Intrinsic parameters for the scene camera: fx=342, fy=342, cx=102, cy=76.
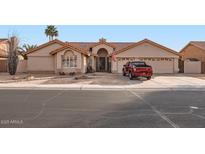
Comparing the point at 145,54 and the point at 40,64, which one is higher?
the point at 145,54

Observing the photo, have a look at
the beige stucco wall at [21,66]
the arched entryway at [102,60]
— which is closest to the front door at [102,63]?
the arched entryway at [102,60]

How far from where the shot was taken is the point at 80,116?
36.2 feet

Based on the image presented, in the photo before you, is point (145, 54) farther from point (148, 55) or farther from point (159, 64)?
point (159, 64)

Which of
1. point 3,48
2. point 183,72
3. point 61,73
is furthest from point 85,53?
point 3,48

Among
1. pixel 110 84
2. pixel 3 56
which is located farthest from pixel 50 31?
pixel 110 84

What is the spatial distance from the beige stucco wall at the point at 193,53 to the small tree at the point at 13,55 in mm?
25555

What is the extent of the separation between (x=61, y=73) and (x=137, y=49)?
9968 mm

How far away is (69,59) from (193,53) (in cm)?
2126

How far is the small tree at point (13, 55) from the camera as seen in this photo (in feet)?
134

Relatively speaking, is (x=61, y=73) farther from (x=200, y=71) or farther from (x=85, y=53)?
(x=200, y=71)

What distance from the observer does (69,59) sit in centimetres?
4066

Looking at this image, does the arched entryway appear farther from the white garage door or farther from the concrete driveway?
the concrete driveway

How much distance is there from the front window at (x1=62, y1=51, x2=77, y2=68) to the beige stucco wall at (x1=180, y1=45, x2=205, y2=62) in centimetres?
1941

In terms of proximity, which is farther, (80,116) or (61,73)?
(61,73)
